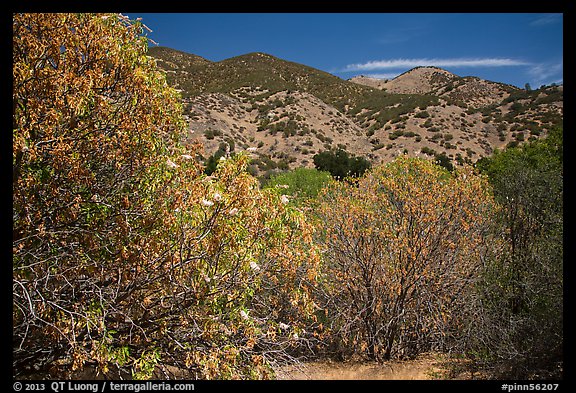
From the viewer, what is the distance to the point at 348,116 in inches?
2090

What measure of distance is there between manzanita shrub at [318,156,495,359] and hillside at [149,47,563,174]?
22.5 meters

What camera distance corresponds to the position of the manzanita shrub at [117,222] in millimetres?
4824

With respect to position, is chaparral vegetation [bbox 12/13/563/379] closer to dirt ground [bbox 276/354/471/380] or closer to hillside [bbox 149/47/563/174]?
dirt ground [bbox 276/354/471/380]

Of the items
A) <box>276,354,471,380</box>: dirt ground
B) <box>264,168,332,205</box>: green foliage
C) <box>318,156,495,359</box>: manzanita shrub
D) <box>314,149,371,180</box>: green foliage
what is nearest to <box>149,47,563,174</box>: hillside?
<box>314,149,371,180</box>: green foliage

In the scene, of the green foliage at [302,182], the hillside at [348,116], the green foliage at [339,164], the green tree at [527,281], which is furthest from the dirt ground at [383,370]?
the hillside at [348,116]

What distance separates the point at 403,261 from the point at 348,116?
4554 centimetres

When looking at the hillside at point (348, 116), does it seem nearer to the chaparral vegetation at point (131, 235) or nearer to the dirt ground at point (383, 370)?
the dirt ground at point (383, 370)

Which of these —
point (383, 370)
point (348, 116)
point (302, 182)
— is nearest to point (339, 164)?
point (302, 182)

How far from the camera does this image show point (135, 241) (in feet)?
17.3

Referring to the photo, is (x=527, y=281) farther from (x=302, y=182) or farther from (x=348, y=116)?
(x=348, y=116)

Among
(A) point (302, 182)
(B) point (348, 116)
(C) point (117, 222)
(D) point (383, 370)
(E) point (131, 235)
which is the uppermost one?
(B) point (348, 116)

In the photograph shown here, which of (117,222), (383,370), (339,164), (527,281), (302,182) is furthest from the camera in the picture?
(339,164)

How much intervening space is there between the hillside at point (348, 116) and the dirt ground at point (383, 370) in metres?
23.0

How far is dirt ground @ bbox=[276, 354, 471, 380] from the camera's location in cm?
832
